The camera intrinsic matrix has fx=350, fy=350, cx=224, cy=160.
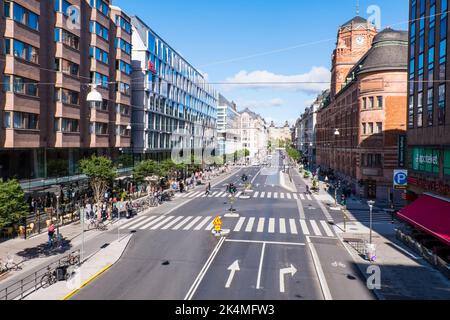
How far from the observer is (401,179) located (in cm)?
3216

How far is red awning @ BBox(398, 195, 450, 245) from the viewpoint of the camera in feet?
68.3

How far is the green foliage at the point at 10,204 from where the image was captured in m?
19.2

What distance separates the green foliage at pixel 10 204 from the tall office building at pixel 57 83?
35.1ft

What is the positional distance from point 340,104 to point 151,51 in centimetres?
3813

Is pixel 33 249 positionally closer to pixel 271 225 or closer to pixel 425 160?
pixel 271 225

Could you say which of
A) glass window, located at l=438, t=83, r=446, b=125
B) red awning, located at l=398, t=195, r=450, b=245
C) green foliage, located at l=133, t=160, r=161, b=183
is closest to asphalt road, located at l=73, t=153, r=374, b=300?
red awning, located at l=398, t=195, r=450, b=245

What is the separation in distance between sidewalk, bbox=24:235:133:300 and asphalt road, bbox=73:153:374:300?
0.44m

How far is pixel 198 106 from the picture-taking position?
9381cm

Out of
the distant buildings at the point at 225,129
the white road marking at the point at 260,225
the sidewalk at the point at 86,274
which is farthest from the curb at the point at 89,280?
the distant buildings at the point at 225,129

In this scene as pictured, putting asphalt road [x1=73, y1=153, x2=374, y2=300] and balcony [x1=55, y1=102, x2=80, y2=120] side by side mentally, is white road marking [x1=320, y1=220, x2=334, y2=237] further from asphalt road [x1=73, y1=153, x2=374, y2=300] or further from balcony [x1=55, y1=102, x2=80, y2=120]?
balcony [x1=55, y1=102, x2=80, y2=120]

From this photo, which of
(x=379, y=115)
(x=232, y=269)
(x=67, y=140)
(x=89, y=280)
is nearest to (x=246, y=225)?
(x=232, y=269)

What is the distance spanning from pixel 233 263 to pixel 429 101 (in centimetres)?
2103
